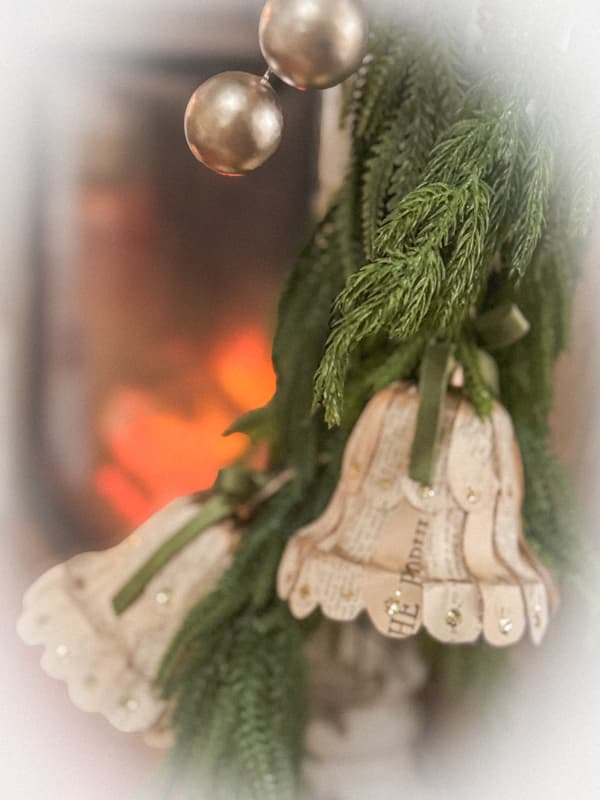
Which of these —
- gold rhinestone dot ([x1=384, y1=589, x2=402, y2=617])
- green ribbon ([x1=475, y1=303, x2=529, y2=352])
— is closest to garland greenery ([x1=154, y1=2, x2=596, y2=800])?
green ribbon ([x1=475, y1=303, x2=529, y2=352])

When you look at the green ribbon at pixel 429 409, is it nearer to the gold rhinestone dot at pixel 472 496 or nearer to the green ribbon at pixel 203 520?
the gold rhinestone dot at pixel 472 496

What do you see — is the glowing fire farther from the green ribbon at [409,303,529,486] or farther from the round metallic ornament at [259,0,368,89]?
the round metallic ornament at [259,0,368,89]

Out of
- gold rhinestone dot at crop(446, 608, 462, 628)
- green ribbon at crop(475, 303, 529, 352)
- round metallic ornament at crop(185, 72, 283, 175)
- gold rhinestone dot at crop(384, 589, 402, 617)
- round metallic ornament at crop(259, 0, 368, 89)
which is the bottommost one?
gold rhinestone dot at crop(446, 608, 462, 628)

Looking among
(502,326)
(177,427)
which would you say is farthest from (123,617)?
(502,326)

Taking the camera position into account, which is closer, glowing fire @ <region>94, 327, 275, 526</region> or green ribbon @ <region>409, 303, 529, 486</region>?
green ribbon @ <region>409, 303, 529, 486</region>

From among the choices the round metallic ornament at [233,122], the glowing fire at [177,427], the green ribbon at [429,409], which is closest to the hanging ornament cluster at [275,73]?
the round metallic ornament at [233,122]

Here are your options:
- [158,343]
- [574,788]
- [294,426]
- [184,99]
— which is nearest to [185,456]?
[158,343]
